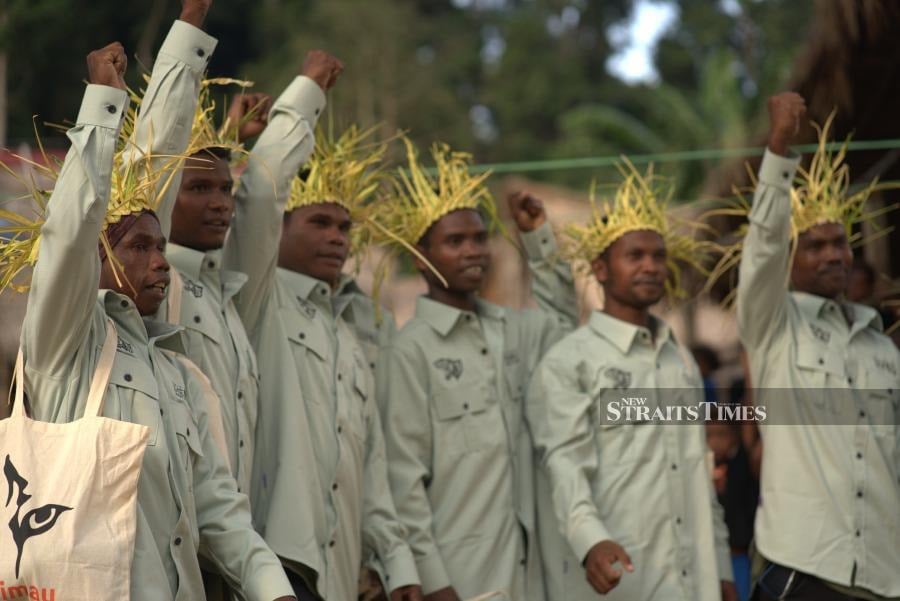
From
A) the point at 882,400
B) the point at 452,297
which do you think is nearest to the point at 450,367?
the point at 452,297

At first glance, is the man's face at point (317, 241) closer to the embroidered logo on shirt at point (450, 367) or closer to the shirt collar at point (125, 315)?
the embroidered logo on shirt at point (450, 367)

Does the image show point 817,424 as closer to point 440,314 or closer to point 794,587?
point 794,587

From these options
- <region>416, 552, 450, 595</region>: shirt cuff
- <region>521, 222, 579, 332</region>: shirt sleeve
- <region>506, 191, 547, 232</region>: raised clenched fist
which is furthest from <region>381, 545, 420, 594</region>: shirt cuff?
<region>506, 191, 547, 232</region>: raised clenched fist

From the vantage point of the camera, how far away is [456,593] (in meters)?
5.90

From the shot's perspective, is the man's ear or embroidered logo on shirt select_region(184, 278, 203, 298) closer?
embroidered logo on shirt select_region(184, 278, 203, 298)

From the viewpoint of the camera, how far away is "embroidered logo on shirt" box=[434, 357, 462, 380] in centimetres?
619

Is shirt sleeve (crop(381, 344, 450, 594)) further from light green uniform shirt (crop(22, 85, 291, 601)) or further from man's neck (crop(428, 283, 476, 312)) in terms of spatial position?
light green uniform shirt (crop(22, 85, 291, 601))

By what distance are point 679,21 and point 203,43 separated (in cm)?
3173

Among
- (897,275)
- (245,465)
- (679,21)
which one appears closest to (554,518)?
(245,465)

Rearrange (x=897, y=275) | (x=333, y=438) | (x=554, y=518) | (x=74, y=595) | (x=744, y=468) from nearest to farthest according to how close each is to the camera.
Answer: (x=74, y=595) < (x=333, y=438) < (x=554, y=518) < (x=744, y=468) < (x=897, y=275)

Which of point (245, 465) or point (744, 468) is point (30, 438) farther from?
point (744, 468)

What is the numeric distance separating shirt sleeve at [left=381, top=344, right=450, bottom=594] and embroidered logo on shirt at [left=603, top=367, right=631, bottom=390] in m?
0.80

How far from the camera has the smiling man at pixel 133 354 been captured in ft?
12.7

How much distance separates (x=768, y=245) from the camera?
19.5ft
